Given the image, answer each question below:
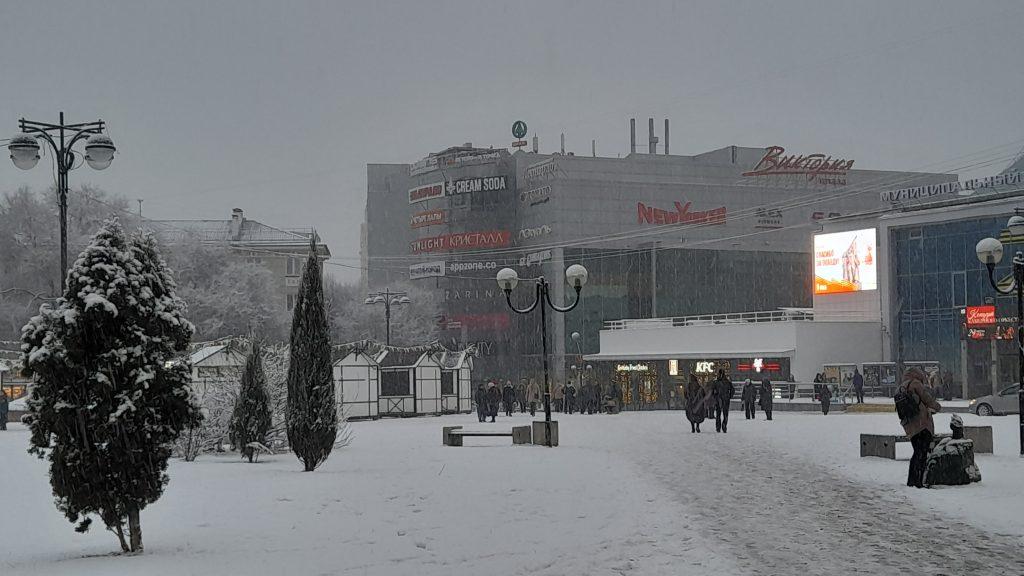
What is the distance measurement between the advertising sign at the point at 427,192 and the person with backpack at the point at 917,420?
91333mm

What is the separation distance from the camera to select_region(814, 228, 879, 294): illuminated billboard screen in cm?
5916

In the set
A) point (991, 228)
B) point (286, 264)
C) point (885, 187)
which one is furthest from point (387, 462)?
point (885, 187)

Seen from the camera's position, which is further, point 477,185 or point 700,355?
point 477,185

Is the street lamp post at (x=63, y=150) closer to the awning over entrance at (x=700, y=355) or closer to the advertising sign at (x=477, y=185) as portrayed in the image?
the awning over entrance at (x=700, y=355)

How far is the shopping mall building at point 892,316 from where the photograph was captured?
173 ft

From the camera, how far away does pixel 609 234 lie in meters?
97.9

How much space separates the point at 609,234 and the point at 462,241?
1474 centimetres

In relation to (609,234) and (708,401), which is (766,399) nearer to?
(708,401)

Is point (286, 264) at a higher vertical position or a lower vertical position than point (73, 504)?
higher

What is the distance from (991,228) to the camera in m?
52.8

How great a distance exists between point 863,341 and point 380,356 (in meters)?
26.7

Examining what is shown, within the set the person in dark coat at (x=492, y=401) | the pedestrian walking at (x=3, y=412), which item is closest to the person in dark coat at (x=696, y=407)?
the person in dark coat at (x=492, y=401)

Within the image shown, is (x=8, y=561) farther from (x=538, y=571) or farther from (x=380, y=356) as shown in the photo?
(x=380, y=356)

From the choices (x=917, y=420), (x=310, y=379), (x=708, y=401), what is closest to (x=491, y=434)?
(x=310, y=379)
